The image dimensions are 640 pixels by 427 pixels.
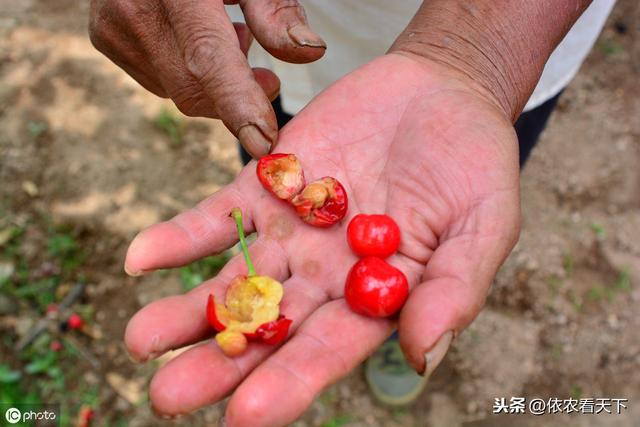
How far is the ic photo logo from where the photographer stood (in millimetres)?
3518

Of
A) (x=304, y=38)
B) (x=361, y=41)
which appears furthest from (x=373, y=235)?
(x=361, y=41)

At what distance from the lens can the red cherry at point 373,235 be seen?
2080 mm

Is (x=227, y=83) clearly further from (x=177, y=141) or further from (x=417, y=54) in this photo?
(x=177, y=141)

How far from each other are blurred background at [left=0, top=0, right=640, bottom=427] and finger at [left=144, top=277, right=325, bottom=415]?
1893mm

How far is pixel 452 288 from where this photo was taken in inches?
71.5

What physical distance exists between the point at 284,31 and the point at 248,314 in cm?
106

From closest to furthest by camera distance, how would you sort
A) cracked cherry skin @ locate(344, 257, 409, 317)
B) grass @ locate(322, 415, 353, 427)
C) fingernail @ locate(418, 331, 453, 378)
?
1. fingernail @ locate(418, 331, 453, 378)
2. cracked cherry skin @ locate(344, 257, 409, 317)
3. grass @ locate(322, 415, 353, 427)

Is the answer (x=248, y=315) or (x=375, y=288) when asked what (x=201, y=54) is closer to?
(x=248, y=315)

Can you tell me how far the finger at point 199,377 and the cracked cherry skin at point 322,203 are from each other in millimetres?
529

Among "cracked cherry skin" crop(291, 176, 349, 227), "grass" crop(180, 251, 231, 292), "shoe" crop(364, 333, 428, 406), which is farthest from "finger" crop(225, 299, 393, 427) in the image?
"grass" crop(180, 251, 231, 292)

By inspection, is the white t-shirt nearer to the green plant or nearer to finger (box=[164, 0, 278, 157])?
finger (box=[164, 0, 278, 157])

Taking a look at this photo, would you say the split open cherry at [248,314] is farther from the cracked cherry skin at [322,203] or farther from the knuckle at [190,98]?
the knuckle at [190,98]

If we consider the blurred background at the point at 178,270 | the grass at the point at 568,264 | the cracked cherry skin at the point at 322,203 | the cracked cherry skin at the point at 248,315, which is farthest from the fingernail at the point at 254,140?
the grass at the point at 568,264

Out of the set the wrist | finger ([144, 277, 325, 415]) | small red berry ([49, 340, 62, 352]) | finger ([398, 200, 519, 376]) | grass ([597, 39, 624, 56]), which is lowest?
small red berry ([49, 340, 62, 352])
